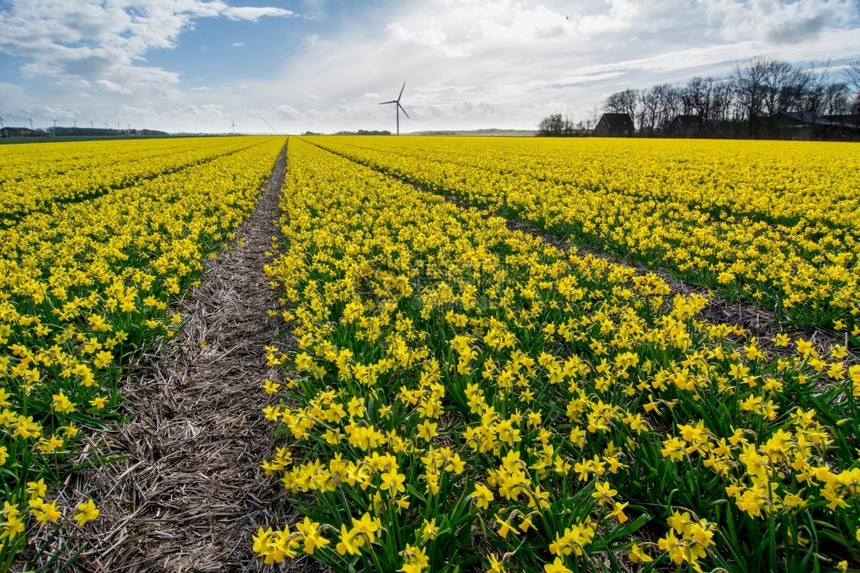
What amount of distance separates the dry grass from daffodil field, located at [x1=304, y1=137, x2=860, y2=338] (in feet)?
19.4

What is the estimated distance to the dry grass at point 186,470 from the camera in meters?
2.86

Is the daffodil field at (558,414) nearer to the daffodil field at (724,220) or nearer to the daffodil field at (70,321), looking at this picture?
the daffodil field at (724,220)

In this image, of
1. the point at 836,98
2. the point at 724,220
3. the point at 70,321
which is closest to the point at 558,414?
the point at 70,321

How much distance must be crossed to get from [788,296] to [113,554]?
24.8 feet

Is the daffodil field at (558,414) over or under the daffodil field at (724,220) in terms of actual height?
under

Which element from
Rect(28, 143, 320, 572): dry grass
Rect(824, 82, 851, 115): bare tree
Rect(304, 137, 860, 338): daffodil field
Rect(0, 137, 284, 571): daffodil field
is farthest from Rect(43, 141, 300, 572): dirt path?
Rect(824, 82, 851, 115): bare tree

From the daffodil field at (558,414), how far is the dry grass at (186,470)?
27 cm

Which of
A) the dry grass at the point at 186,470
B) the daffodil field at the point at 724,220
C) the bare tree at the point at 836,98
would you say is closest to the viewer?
the dry grass at the point at 186,470

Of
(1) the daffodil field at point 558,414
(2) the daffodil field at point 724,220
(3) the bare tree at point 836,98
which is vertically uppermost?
(3) the bare tree at point 836,98

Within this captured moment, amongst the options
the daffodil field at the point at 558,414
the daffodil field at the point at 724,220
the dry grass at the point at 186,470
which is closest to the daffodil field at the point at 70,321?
the dry grass at the point at 186,470

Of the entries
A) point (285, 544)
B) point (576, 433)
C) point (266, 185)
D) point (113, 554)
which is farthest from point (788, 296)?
→ point (266, 185)

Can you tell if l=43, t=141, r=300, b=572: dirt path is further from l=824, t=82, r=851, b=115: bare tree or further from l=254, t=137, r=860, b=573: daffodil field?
l=824, t=82, r=851, b=115: bare tree

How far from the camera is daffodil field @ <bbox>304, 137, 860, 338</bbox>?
5840 mm

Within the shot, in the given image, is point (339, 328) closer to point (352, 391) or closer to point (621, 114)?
point (352, 391)
